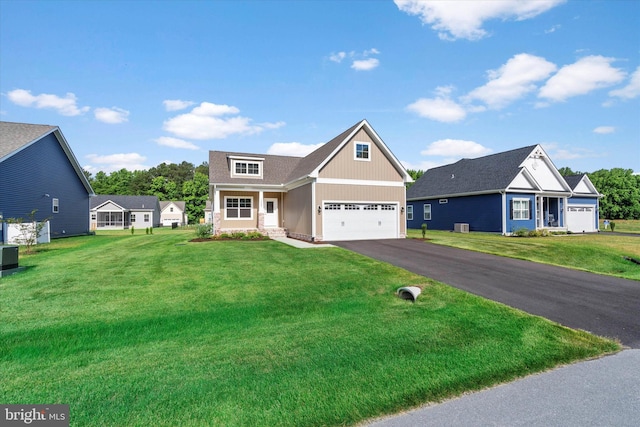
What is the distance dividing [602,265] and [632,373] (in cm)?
1226

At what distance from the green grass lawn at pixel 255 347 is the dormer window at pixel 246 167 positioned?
14.3 meters

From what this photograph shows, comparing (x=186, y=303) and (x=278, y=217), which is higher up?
(x=278, y=217)

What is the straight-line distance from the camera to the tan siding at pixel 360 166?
712 inches

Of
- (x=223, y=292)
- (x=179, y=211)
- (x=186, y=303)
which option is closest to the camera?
(x=186, y=303)

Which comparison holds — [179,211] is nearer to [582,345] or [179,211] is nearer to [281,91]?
[281,91]

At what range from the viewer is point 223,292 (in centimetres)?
740

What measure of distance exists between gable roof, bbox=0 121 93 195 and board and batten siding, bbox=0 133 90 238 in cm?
43

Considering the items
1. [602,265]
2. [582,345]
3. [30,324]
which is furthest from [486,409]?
[602,265]

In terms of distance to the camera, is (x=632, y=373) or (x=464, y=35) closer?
(x=632, y=373)

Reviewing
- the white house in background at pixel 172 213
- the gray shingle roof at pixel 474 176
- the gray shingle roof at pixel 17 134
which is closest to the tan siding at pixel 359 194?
the gray shingle roof at pixel 474 176

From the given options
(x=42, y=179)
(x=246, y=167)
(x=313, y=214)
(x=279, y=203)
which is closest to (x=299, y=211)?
(x=313, y=214)

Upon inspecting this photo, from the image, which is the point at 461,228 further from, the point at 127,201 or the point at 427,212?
the point at 127,201

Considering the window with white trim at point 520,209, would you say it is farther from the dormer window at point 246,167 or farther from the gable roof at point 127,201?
the gable roof at point 127,201

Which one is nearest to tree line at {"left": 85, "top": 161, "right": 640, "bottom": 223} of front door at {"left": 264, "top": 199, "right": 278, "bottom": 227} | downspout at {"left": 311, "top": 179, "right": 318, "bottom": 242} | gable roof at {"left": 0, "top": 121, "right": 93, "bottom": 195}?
gable roof at {"left": 0, "top": 121, "right": 93, "bottom": 195}
